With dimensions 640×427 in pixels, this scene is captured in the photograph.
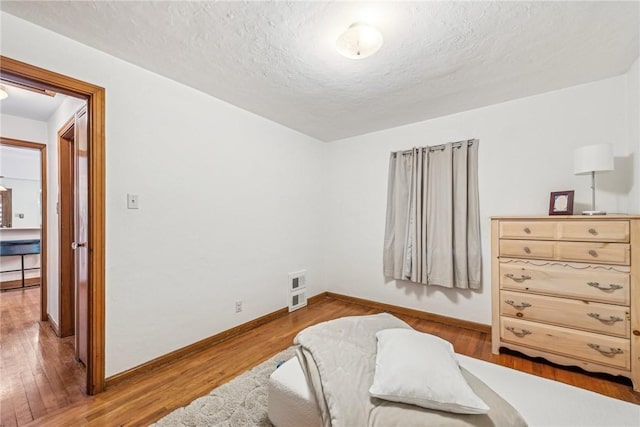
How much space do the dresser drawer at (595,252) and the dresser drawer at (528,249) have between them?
5 cm

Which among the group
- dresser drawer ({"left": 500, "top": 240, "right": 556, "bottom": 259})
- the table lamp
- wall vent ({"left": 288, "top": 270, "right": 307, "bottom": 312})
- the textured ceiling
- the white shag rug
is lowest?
the white shag rug

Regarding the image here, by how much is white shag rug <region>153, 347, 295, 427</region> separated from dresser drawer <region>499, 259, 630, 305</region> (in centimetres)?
222

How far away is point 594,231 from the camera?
6.40 ft

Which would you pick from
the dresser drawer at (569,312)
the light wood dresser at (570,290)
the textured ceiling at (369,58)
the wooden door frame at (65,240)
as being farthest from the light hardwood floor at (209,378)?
the textured ceiling at (369,58)

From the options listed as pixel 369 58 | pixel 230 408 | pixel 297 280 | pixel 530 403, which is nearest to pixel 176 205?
pixel 230 408

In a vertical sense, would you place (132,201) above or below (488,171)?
below

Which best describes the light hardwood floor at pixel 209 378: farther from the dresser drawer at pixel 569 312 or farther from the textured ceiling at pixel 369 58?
the textured ceiling at pixel 369 58

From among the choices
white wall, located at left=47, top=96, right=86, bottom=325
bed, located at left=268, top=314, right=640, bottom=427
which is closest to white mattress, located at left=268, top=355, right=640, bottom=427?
bed, located at left=268, top=314, right=640, bottom=427

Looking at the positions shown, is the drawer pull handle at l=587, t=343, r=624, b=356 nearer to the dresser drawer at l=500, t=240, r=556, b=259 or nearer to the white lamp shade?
the dresser drawer at l=500, t=240, r=556, b=259

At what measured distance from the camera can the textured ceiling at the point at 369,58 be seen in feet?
4.83

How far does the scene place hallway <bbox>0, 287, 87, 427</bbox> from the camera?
1.67 m

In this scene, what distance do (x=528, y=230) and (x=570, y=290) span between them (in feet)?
1.75

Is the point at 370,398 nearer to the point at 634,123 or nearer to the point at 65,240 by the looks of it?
the point at 634,123

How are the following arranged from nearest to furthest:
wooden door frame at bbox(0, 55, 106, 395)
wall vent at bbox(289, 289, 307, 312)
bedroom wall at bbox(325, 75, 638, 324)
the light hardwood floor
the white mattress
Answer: the white mattress → the light hardwood floor → wooden door frame at bbox(0, 55, 106, 395) → bedroom wall at bbox(325, 75, 638, 324) → wall vent at bbox(289, 289, 307, 312)
